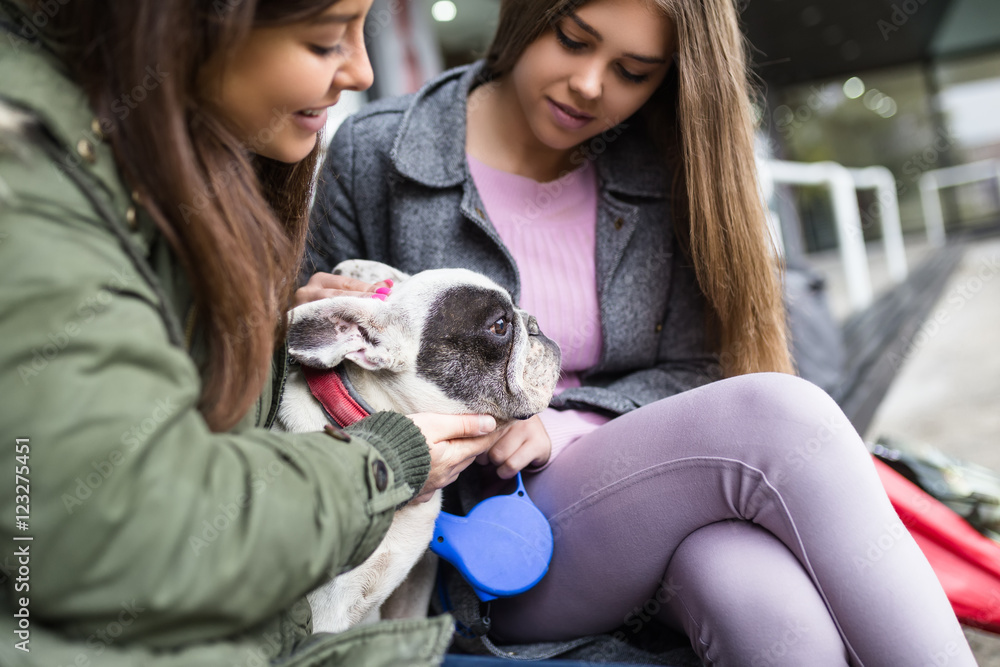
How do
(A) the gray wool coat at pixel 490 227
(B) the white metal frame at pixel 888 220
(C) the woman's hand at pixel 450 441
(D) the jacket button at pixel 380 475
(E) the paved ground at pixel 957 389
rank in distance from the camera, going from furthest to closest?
(B) the white metal frame at pixel 888 220 → (E) the paved ground at pixel 957 389 → (A) the gray wool coat at pixel 490 227 → (C) the woman's hand at pixel 450 441 → (D) the jacket button at pixel 380 475

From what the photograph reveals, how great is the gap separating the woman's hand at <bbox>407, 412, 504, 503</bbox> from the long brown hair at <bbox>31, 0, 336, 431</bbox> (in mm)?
328

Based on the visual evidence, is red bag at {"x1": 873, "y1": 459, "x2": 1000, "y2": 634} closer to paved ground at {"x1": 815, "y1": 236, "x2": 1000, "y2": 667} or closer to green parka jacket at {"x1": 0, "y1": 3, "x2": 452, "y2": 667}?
paved ground at {"x1": 815, "y1": 236, "x2": 1000, "y2": 667}

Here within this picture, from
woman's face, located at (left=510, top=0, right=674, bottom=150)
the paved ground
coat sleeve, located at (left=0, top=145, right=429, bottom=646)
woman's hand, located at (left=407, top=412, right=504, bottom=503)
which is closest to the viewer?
coat sleeve, located at (left=0, top=145, right=429, bottom=646)

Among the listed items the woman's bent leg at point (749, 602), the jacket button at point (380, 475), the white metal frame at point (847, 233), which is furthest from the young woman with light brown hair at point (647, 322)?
the white metal frame at point (847, 233)

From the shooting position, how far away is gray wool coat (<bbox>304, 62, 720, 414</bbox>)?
4.98ft

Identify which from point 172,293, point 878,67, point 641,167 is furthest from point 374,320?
point 878,67

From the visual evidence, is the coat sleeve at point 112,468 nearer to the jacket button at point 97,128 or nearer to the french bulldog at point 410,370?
the jacket button at point 97,128

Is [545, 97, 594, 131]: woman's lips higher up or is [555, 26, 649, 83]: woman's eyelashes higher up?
[555, 26, 649, 83]: woman's eyelashes

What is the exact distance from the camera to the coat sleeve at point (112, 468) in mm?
584

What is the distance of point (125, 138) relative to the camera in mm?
716

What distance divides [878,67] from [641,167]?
13.5 m

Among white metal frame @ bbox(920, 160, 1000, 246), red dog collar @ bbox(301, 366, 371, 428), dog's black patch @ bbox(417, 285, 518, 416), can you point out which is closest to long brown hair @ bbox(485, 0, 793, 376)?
dog's black patch @ bbox(417, 285, 518, 416)

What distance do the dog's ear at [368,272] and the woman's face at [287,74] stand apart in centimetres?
53

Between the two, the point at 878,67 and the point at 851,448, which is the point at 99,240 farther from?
the point at 878,67
